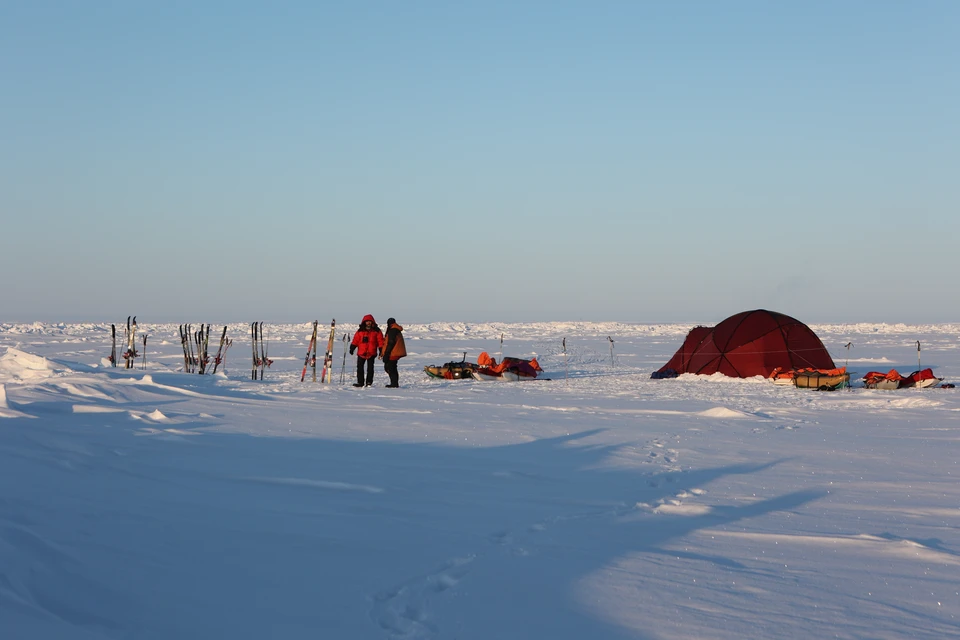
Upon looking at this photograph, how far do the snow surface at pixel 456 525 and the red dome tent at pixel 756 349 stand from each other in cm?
921

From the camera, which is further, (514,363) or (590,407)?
(514,363)

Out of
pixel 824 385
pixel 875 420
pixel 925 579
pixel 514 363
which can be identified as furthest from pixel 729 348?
pixel 925 579

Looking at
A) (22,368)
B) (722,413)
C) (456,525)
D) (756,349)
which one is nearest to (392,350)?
(22,368)

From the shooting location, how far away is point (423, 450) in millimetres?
9320

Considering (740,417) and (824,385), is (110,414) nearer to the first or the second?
(740,417)

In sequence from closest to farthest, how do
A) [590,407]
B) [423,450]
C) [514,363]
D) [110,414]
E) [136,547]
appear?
[136,547] → [423,450] → [110,414] → [590,407] → [514,363]

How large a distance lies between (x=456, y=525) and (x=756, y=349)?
1732 cm

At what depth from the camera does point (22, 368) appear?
1519 centimetres

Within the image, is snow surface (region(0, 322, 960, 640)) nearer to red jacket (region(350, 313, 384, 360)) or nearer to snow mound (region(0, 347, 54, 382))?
snow mound (region(0, 347, 54, 382))

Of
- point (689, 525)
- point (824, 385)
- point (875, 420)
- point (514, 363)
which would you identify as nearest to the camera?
point (689, 525)

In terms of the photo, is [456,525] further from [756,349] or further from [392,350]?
[756,349]

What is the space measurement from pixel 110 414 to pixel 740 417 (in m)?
9.33

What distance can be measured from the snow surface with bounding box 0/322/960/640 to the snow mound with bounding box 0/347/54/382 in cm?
218

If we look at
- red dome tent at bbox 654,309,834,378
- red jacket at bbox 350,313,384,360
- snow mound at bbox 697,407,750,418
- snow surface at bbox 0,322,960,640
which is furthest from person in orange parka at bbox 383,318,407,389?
red dome tent at bbox 654,309,834,378
